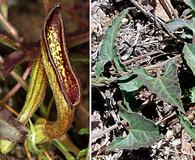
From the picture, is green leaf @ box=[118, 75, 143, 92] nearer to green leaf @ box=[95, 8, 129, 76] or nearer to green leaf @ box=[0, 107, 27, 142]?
green leaf @ box=[95, 8, 129, 76]

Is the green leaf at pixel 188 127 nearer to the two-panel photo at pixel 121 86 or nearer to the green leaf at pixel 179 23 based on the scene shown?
the two-panel photo at pixel 121 86

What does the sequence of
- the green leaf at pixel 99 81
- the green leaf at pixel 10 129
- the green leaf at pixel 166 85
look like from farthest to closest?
the green leaf at pixel 99 81, the green leaf at pixel 166 85, the green leaf at pixel 10 129

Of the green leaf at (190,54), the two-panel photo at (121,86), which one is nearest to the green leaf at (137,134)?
the two-panel photo at (121,86)

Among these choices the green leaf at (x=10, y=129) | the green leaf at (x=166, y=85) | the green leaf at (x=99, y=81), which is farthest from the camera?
the green leaf at (x=99, y=81)

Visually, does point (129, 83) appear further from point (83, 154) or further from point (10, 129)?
point (10, 129)

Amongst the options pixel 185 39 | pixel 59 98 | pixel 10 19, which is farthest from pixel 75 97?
pixel 10 19

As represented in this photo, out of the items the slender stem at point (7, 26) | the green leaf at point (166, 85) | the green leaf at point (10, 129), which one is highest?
the slender stem at point (7, 26)

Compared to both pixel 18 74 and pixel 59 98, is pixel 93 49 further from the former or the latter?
pixel 59 98
